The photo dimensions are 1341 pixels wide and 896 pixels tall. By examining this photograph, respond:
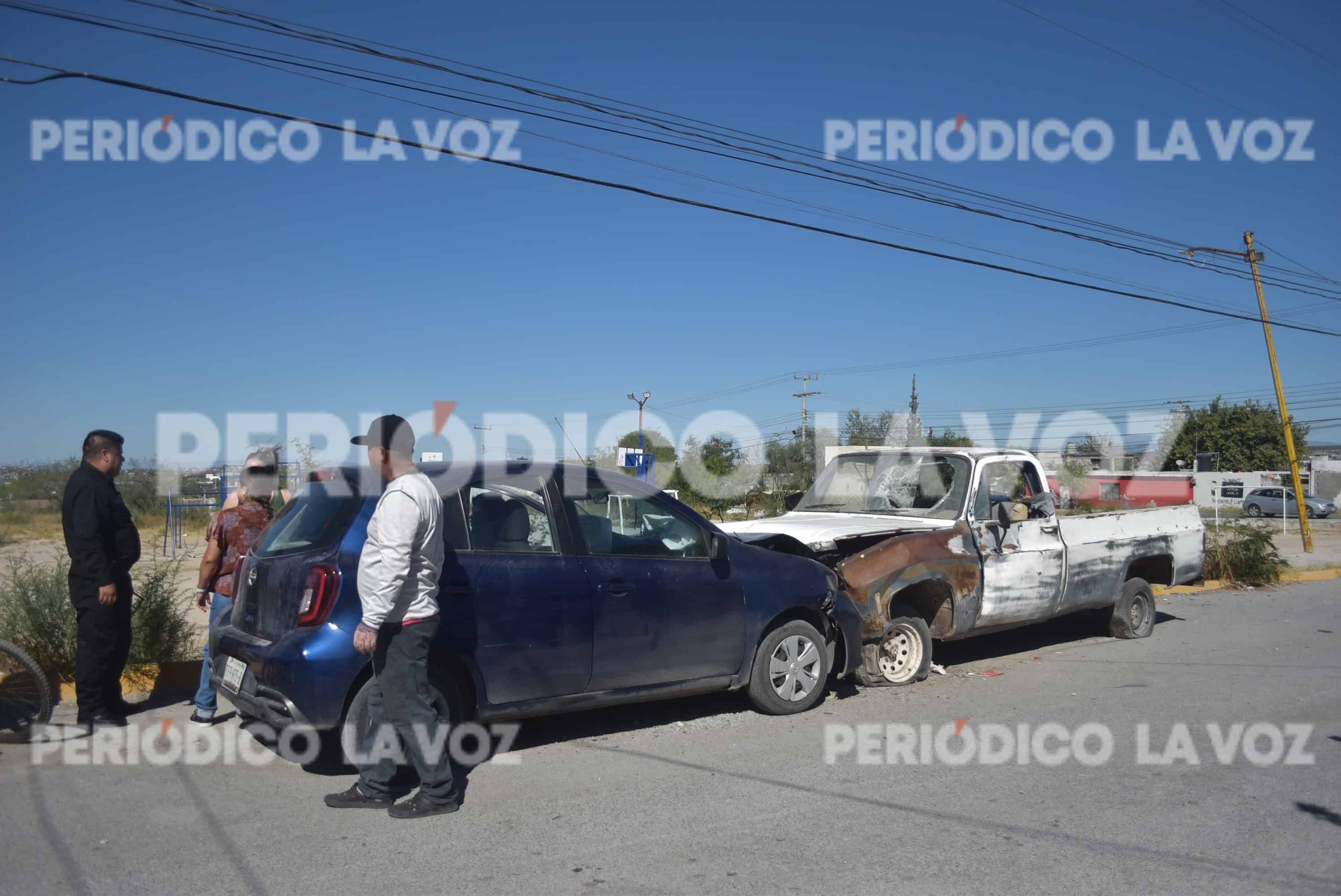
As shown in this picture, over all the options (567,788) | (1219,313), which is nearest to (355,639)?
(567,788)

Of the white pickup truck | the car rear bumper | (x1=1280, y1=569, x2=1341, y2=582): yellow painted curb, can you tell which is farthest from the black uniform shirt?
(x1=1280, y1=569, x2=1341, y2=582): yellow painted curb

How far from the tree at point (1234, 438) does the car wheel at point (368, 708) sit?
249ft

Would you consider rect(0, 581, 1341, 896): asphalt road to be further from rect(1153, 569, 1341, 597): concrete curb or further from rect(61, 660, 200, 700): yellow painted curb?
rect(1153, 569, 1341, 597): concrete curb

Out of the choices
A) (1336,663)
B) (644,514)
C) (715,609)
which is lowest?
(1336,663)

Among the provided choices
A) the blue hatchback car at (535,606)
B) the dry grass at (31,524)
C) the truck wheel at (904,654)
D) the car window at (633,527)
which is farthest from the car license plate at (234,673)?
the dry grass at (31,524)

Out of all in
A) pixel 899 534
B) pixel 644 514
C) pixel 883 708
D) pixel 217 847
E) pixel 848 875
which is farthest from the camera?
pixel 899 534

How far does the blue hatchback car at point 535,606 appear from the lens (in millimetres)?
4852

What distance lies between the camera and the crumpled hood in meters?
8.02

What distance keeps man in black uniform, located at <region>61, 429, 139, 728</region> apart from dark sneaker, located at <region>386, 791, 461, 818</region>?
2.54 metres

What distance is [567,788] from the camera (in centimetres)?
511

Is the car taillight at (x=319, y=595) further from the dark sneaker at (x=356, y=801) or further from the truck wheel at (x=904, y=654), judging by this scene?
the truck wheel at (x=904, y=654)

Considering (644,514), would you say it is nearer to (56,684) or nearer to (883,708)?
(883,708)

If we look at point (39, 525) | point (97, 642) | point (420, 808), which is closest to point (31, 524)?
point (39, 525)

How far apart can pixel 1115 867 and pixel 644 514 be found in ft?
10.5
